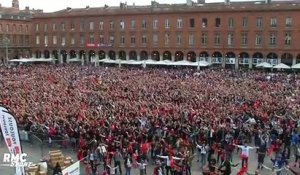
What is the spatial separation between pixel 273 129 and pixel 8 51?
7275 cm

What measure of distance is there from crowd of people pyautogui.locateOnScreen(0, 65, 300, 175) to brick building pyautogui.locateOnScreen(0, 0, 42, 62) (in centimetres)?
4818

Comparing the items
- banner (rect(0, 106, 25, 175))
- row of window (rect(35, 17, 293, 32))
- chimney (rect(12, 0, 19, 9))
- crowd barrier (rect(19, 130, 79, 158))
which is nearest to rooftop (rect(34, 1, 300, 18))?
row of window (rect(35, 17, 293, 32))

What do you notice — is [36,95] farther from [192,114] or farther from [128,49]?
[128,49]

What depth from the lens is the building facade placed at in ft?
208

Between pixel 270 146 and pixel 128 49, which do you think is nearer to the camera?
pixel 270 146

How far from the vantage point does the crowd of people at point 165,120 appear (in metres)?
18.6

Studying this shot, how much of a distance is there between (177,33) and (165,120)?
48265mm

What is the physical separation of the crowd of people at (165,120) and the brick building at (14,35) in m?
48.2

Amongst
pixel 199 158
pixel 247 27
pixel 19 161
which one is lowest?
pixel 199 158

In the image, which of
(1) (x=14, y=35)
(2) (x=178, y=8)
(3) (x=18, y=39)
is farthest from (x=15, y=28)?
(2) (x=178, y=8)

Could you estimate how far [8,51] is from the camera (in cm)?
8656

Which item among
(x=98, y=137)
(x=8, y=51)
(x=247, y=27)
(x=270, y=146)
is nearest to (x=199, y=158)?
(x=270, y=146)

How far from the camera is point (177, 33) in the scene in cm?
7088

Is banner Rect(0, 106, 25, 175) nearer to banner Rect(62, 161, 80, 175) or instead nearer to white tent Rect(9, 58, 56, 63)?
banner Rect(62, 161, 80, 175)
